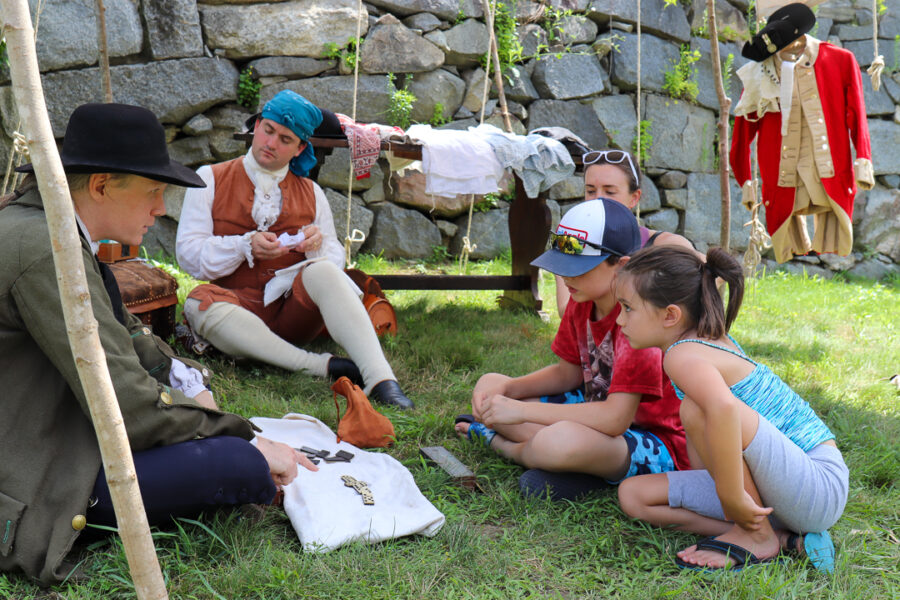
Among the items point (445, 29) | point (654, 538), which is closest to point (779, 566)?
point (654, 538)

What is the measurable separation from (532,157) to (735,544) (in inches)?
111

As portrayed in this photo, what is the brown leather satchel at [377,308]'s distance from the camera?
3758mm

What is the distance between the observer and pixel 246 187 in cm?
349

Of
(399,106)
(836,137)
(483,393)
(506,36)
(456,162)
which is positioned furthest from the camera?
(506,36)

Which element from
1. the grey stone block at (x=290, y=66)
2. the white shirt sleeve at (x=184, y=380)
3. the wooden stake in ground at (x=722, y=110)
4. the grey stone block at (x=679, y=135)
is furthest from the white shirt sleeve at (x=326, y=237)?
the grey stone block at (x=679, y=135)

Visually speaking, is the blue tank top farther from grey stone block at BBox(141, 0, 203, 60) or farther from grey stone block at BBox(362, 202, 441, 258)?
grey stone block at BBox(141, 0, 203, 60)

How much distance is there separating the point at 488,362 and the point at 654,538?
64.7 inches

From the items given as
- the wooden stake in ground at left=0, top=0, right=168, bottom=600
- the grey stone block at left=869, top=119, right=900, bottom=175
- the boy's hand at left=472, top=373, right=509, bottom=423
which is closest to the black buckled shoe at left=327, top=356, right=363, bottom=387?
the boy's hand at left=472, top=373, right=509, bottom=423

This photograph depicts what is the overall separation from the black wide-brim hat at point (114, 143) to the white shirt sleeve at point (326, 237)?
1819 mm

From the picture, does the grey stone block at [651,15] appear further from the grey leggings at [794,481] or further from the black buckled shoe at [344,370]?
the grey leggings at [794,481]

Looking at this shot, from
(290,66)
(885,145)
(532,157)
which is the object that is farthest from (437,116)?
(885,145)

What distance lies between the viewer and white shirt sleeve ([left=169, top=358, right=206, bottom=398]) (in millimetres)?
2236

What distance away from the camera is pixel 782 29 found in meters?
3.78

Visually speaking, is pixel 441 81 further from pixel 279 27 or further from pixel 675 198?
pixel 675 198
